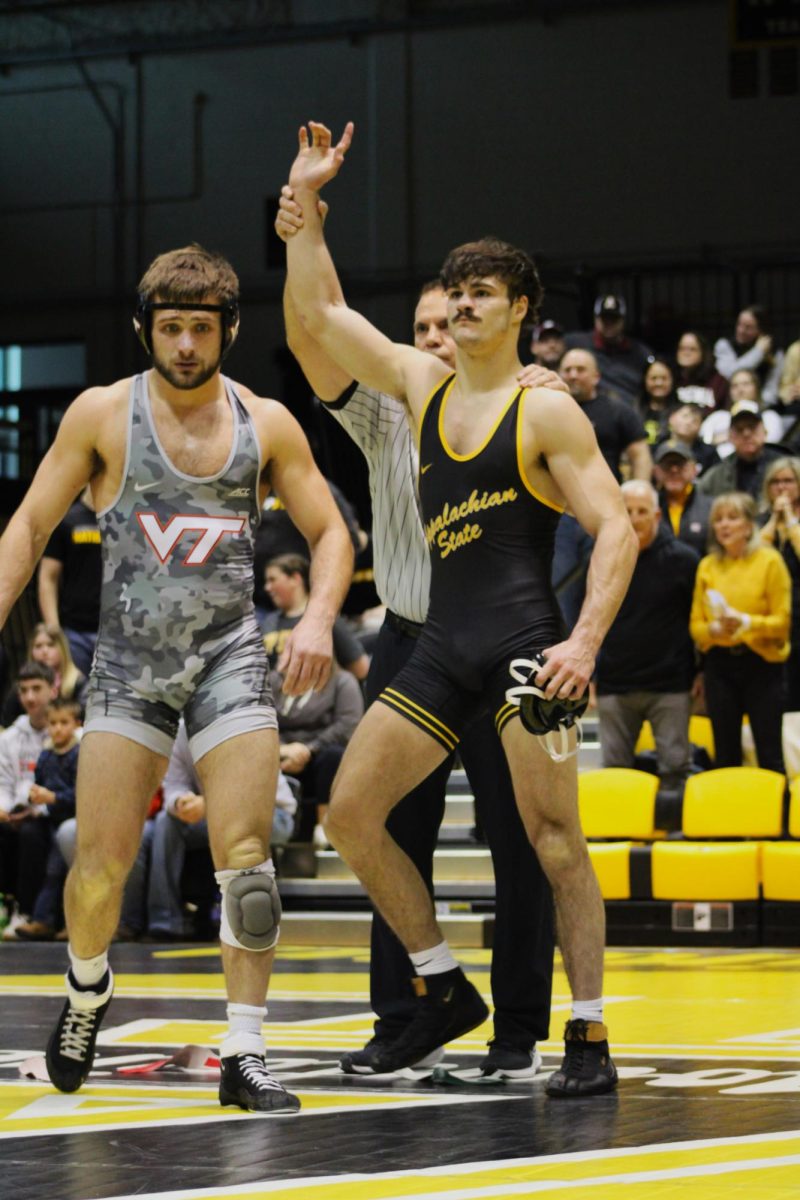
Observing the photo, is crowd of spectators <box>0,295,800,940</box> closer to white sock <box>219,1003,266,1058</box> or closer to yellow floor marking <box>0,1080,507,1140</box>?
yellow floor marking <box>0,1080,507,1140</box>

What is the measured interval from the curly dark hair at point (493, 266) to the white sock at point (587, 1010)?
1.75m

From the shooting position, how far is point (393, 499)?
5.40 metres

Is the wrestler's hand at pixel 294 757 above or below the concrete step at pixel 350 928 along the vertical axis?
above

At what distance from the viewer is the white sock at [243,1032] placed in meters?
4.61

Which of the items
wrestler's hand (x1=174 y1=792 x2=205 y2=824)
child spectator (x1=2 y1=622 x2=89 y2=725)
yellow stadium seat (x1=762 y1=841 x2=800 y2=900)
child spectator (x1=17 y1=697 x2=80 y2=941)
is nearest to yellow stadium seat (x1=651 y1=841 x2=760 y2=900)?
yellow stadium seat (x1=762 y1=841 x2=800 y2=900)

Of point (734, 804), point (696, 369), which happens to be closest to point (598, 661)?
point (734, 804)

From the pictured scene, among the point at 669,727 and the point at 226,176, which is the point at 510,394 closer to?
the point at 669,727

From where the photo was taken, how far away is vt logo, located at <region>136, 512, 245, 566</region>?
491cm

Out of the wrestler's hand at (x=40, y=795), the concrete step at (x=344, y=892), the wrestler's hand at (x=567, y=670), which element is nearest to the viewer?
the wrestler's hand at (x=567, y=670)

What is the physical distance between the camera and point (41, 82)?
22141 millimetres

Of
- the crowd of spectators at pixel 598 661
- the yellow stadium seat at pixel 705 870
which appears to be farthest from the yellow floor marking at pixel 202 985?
the yellow stadium seat at pixel 705 870

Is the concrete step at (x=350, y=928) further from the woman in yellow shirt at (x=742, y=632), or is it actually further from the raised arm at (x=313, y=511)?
the raised arm at (x=313, y=511)

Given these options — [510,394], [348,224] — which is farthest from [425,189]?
[510,394]

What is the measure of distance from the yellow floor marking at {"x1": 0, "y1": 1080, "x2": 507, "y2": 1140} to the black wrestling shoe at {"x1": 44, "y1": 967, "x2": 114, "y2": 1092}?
4cm
